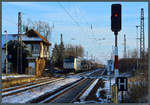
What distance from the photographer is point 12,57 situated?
154 feet

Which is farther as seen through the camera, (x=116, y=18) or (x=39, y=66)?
(x=39, y=66)

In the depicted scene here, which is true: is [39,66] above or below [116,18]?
below

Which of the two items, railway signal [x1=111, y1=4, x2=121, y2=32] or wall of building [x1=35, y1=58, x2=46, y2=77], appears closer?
railway signal [x1=111, y1=4, x2=121, y2=32]

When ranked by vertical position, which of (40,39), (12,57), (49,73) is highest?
(40,39)

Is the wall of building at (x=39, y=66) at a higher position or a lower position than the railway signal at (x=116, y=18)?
lower

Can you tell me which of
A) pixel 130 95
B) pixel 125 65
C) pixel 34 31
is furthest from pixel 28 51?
pixel 130 95

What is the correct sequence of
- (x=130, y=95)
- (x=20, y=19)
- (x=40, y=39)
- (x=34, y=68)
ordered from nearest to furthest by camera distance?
(x=130, y=95)
(x=20, y=19)
(x=34, y=68)
(x=40, y=39)

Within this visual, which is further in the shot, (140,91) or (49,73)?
(49,73)

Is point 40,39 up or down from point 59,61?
up

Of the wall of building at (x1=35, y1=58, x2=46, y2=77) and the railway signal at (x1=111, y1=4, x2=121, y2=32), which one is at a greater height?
the railway signal at (x1=111, y1=4, x2=121, y2=32)

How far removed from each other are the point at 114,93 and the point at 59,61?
189ft

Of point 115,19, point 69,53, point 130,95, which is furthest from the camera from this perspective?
point 69,53

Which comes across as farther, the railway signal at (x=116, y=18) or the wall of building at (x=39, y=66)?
the wall of building at (x=39, y=66)

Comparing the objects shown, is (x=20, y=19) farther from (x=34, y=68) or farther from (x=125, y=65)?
(x=125, y=65)
